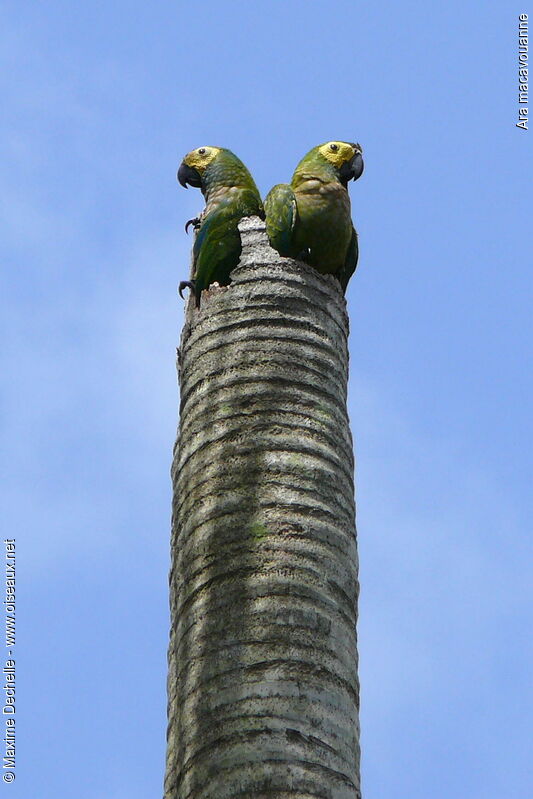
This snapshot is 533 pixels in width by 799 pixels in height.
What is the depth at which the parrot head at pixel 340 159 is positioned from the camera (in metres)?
5.69

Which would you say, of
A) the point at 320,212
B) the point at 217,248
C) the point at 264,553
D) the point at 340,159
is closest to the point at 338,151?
the point at 340,159

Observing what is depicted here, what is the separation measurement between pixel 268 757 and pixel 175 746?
440 mm

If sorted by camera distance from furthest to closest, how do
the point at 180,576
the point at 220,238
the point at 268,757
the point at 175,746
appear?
Answer: the point at 220,238
the point at 180,576
the point at 175,746
the point at 268,757

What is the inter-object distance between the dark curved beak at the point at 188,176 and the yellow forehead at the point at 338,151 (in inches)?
21.4

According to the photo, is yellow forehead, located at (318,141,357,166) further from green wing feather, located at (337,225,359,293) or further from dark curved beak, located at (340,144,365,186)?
green wing feather, located at (337,225,359,293)

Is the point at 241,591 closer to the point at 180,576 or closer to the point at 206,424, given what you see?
the point at 180,576

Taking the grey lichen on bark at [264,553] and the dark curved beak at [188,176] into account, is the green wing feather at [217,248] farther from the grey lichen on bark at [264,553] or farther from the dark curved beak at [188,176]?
the dark curved beak at [188,176]

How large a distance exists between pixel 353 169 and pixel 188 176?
72 cm

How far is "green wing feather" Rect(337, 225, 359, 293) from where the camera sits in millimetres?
5365

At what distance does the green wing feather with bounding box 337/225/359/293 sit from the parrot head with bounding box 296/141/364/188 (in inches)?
10.4

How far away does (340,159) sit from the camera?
5707 millimetres

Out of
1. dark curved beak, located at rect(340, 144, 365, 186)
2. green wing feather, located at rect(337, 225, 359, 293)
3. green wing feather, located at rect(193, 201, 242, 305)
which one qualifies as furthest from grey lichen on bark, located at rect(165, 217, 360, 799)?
dark curved beak, located at rect(340, 144, 365, 186)

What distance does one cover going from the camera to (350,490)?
461 centimetres

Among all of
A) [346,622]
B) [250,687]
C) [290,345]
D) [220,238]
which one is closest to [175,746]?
[250,687]
